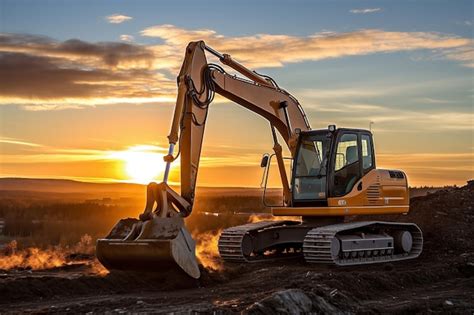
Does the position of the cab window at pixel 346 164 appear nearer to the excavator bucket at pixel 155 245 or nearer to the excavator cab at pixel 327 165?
the excavator cab at pixel 327 165

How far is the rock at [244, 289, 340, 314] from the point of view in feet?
34.8

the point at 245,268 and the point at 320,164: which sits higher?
the point at 320,164

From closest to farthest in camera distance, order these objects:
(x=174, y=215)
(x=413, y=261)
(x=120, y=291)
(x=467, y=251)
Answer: (x=120, y=291) < (x=174, y=215) < (x=413, y=261) < (x=467, y=251)

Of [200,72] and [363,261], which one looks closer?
[200,72]

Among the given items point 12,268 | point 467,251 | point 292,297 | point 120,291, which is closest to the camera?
point 292,297

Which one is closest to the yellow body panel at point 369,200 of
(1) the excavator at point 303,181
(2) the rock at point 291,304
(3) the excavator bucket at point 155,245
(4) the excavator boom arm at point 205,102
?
(1) the excavator at point 303,181

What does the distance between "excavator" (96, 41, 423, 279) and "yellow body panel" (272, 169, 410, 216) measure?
2 cm

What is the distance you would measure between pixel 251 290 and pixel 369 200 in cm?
660

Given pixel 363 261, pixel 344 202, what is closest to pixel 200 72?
pixel 344 202

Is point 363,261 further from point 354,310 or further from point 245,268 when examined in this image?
point 354,310

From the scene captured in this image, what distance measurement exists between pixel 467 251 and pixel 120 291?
37.4 ft

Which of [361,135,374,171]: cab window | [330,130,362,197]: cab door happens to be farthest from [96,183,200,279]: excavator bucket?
[361,135,374,171]: cab window

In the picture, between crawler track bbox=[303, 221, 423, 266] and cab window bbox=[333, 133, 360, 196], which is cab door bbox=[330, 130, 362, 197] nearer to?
cab window bbox=[333, 133, 360, 196]

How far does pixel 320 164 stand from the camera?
1869cm
